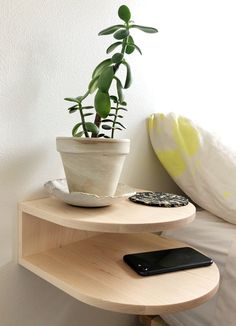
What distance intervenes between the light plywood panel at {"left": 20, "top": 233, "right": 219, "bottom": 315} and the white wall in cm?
11

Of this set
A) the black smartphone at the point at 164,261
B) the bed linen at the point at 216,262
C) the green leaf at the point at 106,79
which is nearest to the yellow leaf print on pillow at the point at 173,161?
the bed linen at the point at 216,262

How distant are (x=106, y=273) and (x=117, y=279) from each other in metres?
0.03

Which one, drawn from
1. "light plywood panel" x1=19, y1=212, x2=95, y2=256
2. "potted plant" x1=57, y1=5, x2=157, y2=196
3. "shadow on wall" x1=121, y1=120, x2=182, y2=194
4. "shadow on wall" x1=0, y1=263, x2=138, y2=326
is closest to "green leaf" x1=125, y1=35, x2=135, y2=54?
"potted plant" x1=57, y1=5, x2=157, y2=196

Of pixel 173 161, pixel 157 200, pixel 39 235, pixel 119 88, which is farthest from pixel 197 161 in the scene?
pixel 39 235

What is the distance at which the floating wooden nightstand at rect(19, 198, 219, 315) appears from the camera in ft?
1.82

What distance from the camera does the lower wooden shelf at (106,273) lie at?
0.55 metres

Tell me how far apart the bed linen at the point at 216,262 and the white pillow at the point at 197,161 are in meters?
0.05

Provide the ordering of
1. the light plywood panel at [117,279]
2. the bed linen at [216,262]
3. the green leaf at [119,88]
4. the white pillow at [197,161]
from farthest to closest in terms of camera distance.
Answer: the white pillow at [197,161] < the bed linen at [216,262] < the green leaf at [119,88] < the light plywood panel at [117,279]

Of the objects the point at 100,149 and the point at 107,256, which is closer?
the point at 100,149

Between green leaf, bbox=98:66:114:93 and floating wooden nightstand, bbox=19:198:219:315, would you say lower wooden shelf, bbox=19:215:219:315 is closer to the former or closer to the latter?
floating wooden nightstand, bbox=19:198:219:315

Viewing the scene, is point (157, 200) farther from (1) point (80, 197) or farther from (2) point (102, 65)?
(2) point (102, 65)

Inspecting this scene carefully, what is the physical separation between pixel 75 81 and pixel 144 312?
1.65ft

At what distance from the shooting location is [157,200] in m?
0.73

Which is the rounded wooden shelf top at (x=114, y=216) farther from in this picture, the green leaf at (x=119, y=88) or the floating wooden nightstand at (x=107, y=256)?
the green leaf at (x=119, y=88)
